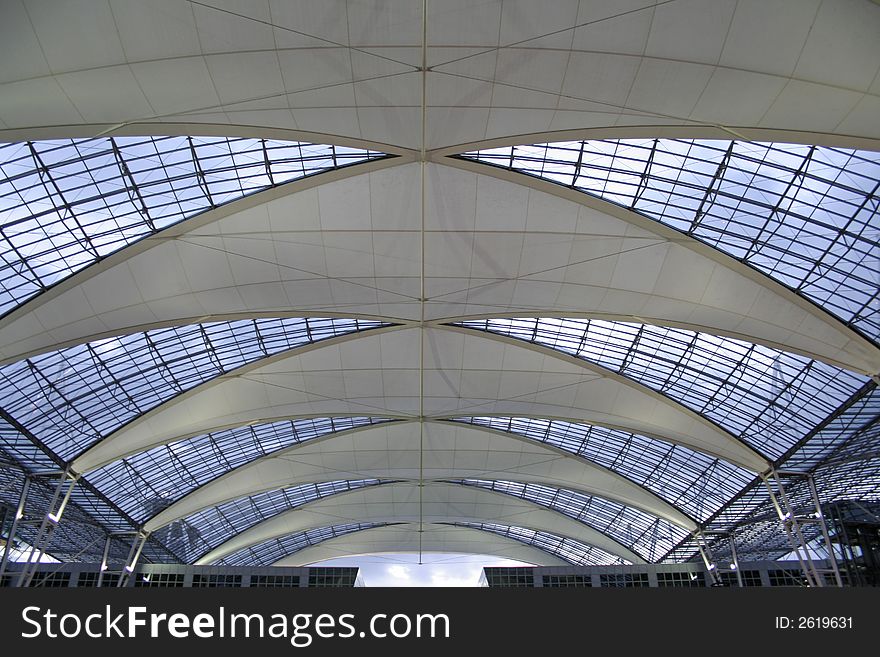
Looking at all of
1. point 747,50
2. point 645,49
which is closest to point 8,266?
point 645,49

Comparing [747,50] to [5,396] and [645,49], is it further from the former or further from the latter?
[5,396]

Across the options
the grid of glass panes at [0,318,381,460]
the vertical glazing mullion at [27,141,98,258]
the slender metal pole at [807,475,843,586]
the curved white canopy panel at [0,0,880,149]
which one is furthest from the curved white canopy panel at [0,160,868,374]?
the slender metal pole at [807,475,843,586]

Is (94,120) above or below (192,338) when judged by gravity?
below

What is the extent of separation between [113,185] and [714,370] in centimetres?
3336

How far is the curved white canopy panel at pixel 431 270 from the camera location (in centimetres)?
2662

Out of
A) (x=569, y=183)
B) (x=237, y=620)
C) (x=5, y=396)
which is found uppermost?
(x=569, y=183)

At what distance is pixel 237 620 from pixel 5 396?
40.4m

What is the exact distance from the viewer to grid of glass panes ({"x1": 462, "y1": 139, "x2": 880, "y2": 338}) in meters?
24.2

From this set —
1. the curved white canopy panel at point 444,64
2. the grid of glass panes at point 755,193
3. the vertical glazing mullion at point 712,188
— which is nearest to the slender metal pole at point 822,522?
the grid of glass panes at point 755,193

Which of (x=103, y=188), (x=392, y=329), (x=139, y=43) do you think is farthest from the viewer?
(x=392, y=329)

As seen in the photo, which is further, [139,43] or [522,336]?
[522,336]

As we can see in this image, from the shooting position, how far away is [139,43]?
18594 millimetres

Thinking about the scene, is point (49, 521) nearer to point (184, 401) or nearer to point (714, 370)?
point (184, 401)

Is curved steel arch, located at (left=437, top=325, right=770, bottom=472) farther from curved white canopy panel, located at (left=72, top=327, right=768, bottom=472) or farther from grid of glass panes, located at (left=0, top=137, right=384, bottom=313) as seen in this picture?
grid of glass panes, located at (left=0, top=137, right=384, bottom=313)
